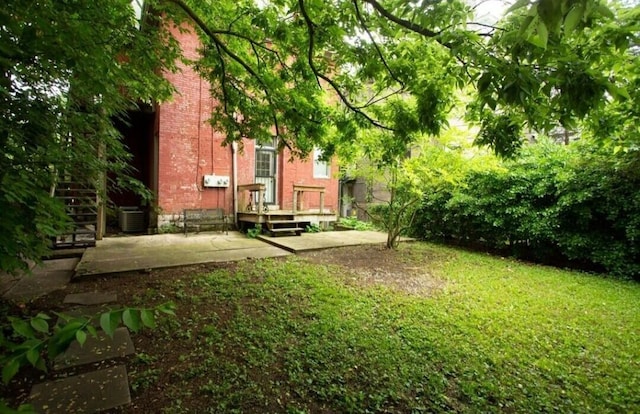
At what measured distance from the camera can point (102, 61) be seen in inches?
92.2

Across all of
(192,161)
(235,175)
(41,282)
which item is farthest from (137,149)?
(41,282)

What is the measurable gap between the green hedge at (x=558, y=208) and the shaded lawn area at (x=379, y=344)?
991mm

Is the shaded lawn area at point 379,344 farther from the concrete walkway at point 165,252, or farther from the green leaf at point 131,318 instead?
the green leaf at point 131,318

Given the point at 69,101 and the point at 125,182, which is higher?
the point at 69,101

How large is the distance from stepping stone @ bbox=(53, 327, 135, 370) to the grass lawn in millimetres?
111

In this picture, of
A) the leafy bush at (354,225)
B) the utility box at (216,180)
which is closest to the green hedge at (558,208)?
the leafy bush at (354,225)

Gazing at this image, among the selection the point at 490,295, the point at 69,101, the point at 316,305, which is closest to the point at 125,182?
the point at 69,101

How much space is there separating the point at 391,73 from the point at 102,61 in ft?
8.65

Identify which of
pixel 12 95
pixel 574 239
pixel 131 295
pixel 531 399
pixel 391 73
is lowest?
pixel 531 399

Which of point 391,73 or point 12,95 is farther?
point 391,73

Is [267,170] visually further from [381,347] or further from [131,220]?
[381,347]

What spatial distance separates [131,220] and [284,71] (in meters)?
6.64

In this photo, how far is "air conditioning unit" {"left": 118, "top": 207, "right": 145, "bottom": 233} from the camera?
8473mm

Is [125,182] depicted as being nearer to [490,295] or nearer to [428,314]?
[428,314]
